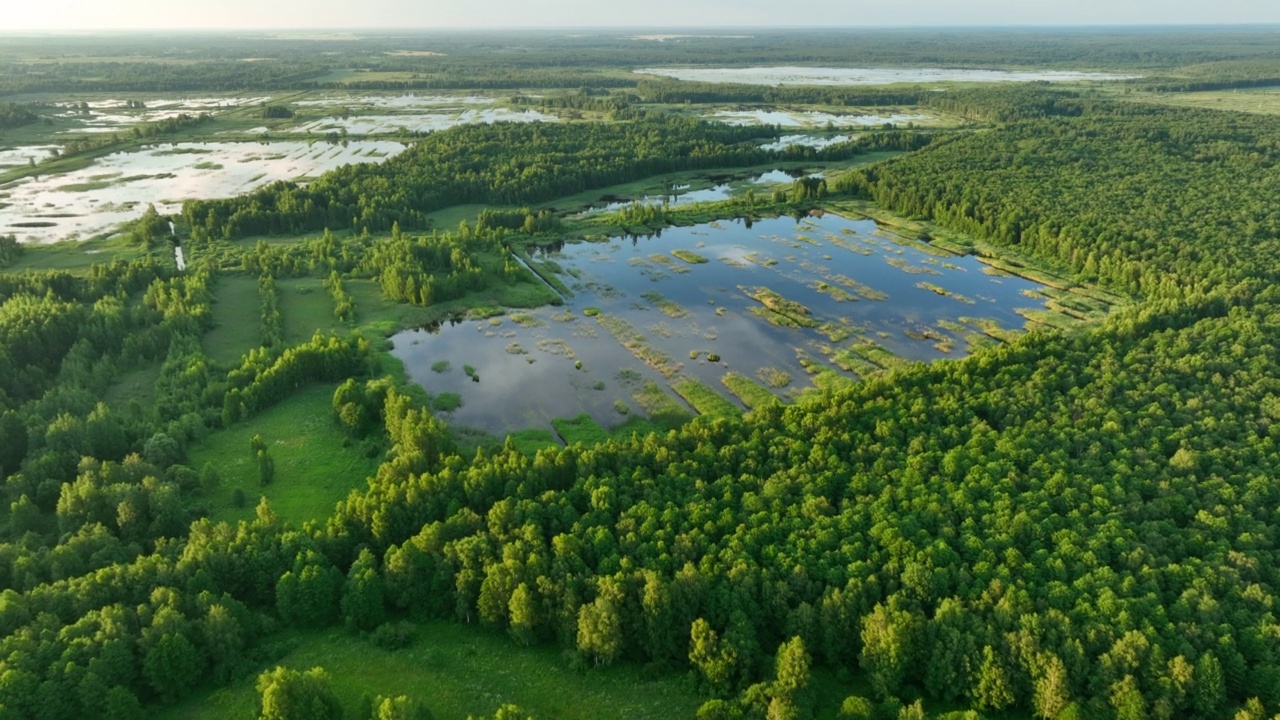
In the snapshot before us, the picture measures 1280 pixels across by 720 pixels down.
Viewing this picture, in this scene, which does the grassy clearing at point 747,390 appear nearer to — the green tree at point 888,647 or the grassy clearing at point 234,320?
the green tree at point 888,647

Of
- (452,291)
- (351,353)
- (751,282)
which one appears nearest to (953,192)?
(751,282)

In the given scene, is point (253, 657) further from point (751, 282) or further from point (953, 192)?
point (953, 192)

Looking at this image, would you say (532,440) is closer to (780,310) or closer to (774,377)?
(774,377)

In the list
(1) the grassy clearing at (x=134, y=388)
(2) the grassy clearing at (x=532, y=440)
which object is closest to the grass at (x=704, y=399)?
(2) the grassy clearing at (x=532, y=440)

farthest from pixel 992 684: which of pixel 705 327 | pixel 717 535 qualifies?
pixel 705 327

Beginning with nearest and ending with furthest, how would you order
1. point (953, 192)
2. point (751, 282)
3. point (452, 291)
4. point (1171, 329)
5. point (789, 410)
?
point (789, 410) < point (1171, 329) < point (452, 291) < point (751, 282) < point (953, 192)
